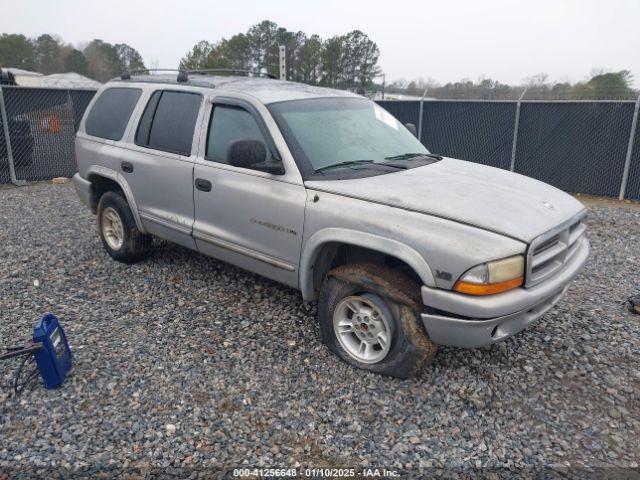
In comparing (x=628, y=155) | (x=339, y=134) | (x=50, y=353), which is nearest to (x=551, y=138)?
(x=628, y=155)

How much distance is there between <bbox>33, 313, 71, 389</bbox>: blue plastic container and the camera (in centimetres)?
310

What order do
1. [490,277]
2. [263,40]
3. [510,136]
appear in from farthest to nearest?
[263,40], [510,136], [490,277]

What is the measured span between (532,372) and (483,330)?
0.85 m

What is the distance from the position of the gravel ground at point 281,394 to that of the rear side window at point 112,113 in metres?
1.60

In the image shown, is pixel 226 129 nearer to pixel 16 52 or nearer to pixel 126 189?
pixel 126 189

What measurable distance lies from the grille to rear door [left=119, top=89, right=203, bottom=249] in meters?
2.74

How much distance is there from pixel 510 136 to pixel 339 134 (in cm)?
837

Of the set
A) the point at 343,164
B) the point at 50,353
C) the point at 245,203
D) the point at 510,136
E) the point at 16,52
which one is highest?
the point at 16,52

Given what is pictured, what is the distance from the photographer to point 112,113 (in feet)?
17.0

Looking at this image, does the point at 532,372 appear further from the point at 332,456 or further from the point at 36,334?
the point at 36,334

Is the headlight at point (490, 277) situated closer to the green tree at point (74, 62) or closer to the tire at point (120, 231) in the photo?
the tire at point (120, 231)

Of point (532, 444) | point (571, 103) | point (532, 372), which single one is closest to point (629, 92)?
point (571, 103)

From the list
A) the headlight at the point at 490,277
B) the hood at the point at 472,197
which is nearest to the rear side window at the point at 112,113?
the hood at the point at 472,197

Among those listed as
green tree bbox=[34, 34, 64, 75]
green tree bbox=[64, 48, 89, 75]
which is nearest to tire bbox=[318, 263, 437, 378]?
green tree bbox=[64, 48, 89, 75]
